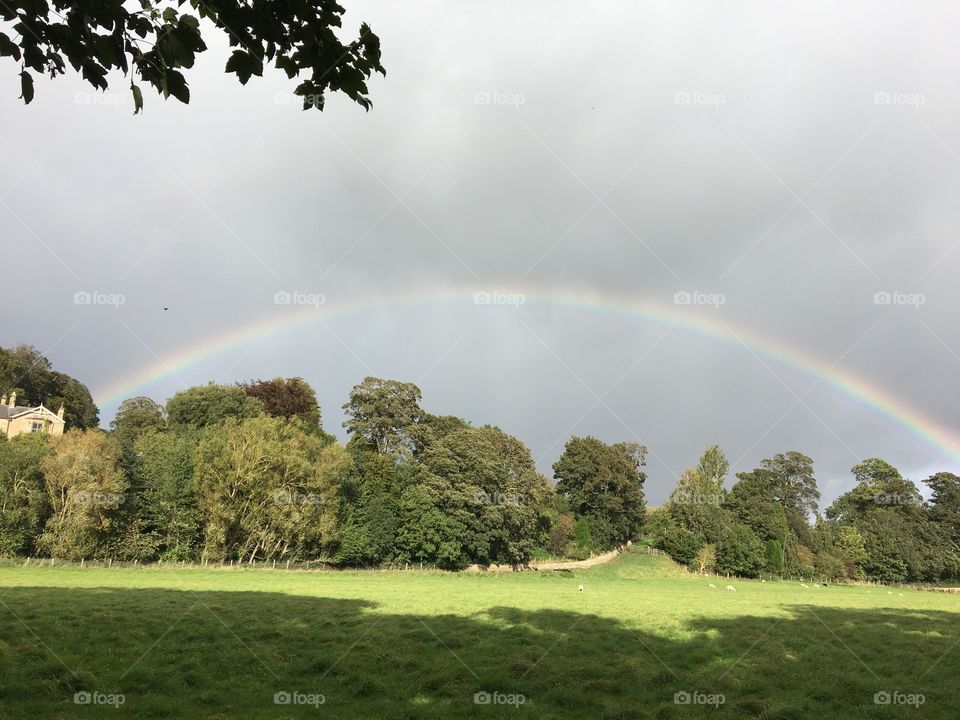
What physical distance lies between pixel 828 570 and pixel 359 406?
210 ft

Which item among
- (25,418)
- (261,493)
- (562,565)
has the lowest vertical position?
(562,565)

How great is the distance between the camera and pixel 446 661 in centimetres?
1327

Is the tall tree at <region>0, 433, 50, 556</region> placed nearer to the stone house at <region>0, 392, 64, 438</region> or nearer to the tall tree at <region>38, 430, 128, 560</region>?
the tall tree at <region>38, 430, 128, 560</region>

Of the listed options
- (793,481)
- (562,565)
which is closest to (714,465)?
(793,481)

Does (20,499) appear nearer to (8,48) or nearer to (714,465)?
(8,48)

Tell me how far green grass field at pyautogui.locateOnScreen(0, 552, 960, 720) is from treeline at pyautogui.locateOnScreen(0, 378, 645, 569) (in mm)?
25630

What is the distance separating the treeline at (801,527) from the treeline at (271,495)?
1280 cm

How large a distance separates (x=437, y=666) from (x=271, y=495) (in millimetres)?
38756

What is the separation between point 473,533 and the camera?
5584 cm

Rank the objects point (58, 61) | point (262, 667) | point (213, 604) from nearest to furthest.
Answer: point (58, 61) → point (262, 667) → point (213, 604)

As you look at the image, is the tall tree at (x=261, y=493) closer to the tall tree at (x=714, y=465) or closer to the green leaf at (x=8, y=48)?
the green leaf at (x=8, y=48)

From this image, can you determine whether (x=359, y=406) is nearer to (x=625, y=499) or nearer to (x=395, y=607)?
(x=625, y=499)

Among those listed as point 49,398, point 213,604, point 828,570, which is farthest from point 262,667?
point 49,398

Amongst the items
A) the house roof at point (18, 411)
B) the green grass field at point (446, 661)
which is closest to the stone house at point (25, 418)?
the house roof at point (18, 411)
